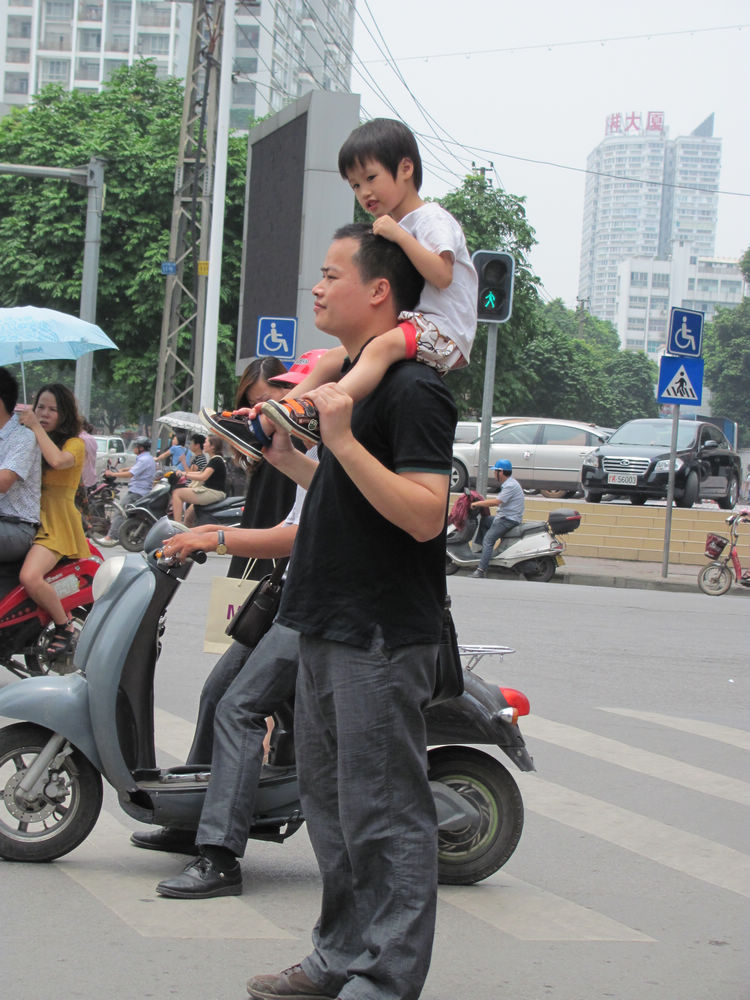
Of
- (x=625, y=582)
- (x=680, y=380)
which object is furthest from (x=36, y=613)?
(x=680, y=380)

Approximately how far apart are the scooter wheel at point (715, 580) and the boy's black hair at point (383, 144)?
543 inches

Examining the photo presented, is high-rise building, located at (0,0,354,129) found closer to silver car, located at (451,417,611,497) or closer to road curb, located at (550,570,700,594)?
silver car, located at (451,417,611,497)

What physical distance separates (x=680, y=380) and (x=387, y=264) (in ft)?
47.5

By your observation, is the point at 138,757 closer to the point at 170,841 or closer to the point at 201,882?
the point at 170,841

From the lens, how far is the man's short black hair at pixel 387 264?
2.99 meters

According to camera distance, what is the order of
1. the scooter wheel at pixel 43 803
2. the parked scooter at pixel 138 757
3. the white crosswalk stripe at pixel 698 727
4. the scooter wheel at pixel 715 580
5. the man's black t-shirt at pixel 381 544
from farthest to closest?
1. the scooter wheel at pixel 715 580
2. the white crosswalk stripe at pixel 698 727
3. the scooter wheel at pixel 43 803
4. the parked scooter at pixel 138 757
5. the man's black t-shirt at pixel 381 544

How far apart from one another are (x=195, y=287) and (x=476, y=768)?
20.6 metres

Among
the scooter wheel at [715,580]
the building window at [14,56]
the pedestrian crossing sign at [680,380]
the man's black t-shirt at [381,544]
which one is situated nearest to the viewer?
the man's black t-shirt at [381,544]

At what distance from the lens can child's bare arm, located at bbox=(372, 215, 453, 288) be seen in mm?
3000

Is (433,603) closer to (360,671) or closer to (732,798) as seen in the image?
(360,671)

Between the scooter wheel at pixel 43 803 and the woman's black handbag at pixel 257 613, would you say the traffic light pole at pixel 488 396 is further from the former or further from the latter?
the woman's black handbag at pixel 257 613

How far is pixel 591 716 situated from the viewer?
7.71 meters

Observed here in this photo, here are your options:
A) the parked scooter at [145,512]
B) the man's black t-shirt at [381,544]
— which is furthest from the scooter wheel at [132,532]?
the man's black t-shirt at [381,544]

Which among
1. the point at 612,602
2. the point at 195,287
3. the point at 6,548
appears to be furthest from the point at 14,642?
the point at 195,287
